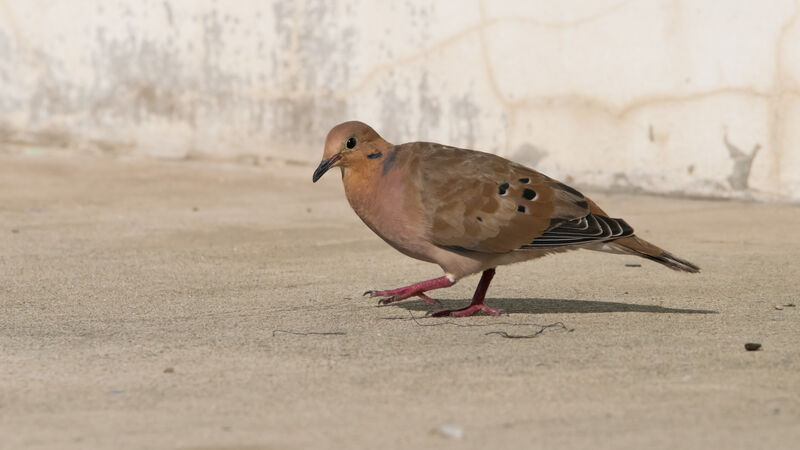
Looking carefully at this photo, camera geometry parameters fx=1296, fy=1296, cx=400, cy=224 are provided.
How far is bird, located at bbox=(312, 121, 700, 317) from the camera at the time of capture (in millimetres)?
4867

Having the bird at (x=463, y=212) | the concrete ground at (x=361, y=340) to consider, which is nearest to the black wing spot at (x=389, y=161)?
the bird at (x=463, y=212)

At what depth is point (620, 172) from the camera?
8547mm

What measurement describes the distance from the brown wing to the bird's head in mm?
178

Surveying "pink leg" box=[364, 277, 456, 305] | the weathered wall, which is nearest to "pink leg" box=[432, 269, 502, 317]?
"pink leg" box=[364, 277, 456, 305]

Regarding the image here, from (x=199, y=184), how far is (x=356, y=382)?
5367 mm

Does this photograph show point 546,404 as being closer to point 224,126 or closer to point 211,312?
point 211,312

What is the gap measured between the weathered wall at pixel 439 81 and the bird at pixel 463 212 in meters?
3.49

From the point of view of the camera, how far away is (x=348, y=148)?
5051mm

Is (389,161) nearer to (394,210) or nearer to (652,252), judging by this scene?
(394,210)

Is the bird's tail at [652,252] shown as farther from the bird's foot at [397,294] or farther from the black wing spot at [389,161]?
the black wing spot at [389,161]

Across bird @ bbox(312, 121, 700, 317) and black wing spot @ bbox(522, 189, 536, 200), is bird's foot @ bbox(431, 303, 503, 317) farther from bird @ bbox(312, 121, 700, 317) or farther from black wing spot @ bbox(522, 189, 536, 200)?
black wing spot @ bbox(522, 189, 536, 200)

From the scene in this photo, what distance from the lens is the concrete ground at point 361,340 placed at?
3307 mm

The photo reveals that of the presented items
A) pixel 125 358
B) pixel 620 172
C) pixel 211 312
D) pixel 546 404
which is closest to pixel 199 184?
pixel 620 172

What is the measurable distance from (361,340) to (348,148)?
928 mm
